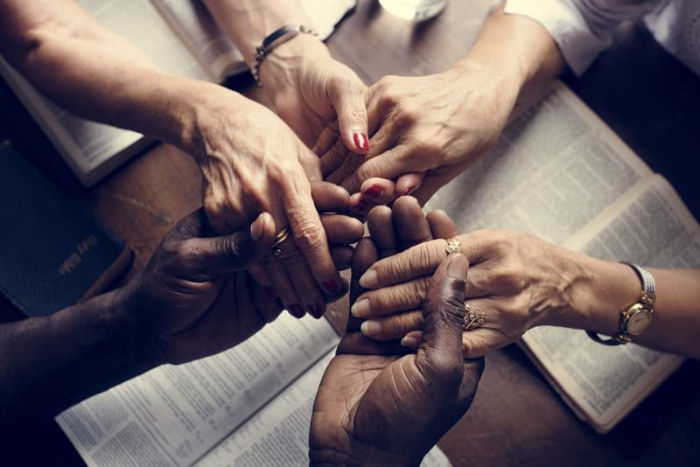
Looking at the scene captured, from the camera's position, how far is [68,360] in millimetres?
1013

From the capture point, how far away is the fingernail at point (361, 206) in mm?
974

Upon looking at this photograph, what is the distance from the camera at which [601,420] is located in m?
1.05

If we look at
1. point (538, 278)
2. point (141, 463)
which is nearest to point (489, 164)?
point (538, 278)

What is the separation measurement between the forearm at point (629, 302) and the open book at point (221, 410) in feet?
1.18

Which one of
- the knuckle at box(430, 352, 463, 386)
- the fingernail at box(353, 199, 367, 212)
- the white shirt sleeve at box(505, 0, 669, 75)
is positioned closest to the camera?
the knuckle at box(430, 352, 463, 386)

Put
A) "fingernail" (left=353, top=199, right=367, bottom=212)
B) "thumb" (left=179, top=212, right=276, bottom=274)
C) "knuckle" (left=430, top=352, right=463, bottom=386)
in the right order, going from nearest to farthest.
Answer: "knuckle" (left=430, top=352, right=463, bottom=386)
"thumb" (left=179, top=212, right=276, bottom=274)
"fingernail" (left=353, top=199, right=367, bottom=212)

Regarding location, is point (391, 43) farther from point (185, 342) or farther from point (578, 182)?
point (185, 342)

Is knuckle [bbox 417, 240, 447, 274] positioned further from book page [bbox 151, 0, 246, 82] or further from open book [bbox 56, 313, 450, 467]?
book page [bbox 151, 0, 246, 82]

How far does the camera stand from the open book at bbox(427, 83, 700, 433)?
1.07 m

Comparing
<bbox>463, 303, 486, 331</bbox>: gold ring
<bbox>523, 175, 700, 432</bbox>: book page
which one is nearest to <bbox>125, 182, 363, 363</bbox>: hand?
<bbox>463, 303, 486, 331</bbox>: gold ring

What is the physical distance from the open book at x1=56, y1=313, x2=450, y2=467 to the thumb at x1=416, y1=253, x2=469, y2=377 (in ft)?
1.05

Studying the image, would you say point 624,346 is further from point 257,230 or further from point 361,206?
point 257,230

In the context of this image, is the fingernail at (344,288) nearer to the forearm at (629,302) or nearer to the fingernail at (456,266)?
the fingernail at (456,266)

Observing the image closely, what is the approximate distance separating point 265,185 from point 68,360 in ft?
1.50
